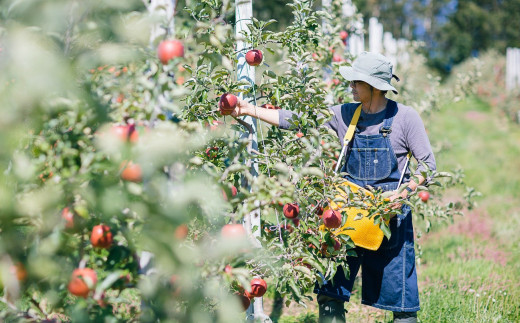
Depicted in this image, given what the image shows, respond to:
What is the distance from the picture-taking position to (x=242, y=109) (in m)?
2.14

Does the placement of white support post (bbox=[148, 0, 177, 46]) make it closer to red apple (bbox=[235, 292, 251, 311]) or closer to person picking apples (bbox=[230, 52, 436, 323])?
person picking apples (bbox=[230, 52, 436, 323])

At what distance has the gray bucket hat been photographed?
2.25 metres

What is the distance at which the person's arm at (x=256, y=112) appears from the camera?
2.14 meters

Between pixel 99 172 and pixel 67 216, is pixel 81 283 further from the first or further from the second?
pixel 99 172

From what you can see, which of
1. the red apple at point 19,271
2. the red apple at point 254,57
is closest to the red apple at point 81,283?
the red apple at point 19,271

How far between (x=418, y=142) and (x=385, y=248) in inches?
20.7

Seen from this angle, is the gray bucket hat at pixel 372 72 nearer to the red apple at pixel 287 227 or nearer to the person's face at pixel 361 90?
the person's face at pixel 361 90

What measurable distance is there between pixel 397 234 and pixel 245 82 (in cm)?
100

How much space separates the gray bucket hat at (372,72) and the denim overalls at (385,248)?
→ 151 millimetres

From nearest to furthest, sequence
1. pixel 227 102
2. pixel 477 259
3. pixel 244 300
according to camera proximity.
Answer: pixel 244 300 < pixel 227 102 < pixel 477 259

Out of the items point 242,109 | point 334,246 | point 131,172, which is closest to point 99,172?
point 131,172

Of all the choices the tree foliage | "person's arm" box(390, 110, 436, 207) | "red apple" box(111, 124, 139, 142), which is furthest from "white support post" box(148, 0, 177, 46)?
"person's arm" box(390, 110, 436, 207)

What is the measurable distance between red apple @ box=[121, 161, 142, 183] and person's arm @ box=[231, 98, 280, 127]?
919 mm

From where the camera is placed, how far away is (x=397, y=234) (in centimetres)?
233
